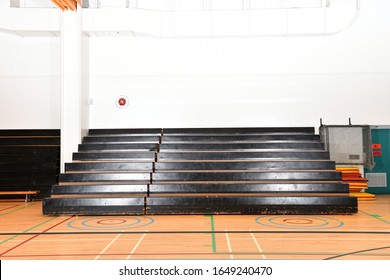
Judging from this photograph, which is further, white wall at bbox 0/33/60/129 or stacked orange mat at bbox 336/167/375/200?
white wall at bbox 0/33/60/129

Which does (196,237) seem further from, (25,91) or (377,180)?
(25,91)

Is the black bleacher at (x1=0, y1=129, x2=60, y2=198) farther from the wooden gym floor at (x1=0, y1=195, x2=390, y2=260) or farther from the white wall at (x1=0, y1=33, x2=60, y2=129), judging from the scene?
the wooden gym floor at (x1=0, y1=195, x2=390, y2=260)

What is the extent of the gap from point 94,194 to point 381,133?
5.08 metres

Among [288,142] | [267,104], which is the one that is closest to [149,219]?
[288,142]

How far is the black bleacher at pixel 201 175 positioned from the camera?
4.64m

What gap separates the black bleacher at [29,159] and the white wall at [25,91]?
0.53 feet

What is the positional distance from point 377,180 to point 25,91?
6.54 meters

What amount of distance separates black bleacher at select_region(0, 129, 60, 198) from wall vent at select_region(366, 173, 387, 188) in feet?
18.0

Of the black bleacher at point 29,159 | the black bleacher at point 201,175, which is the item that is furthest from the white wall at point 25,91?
the black bleacher at point 201,175

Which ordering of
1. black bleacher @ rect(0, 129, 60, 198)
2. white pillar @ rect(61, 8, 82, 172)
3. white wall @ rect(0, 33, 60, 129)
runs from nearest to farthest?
1. white pillar @ rect(61, 8, 82, 172)
2. black bleacher @ rect(0, 129, 60, 198)
3. white wall @ rect(0, 33, 60, 129)

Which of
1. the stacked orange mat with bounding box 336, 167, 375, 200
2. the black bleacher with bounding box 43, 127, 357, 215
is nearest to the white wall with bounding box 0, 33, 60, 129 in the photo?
the black bleacher with bounding box 43, 127, 357, 215

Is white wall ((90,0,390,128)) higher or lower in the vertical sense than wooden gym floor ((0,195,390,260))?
higher

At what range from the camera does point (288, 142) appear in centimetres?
605

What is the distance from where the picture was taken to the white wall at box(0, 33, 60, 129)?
6777 millimetres
